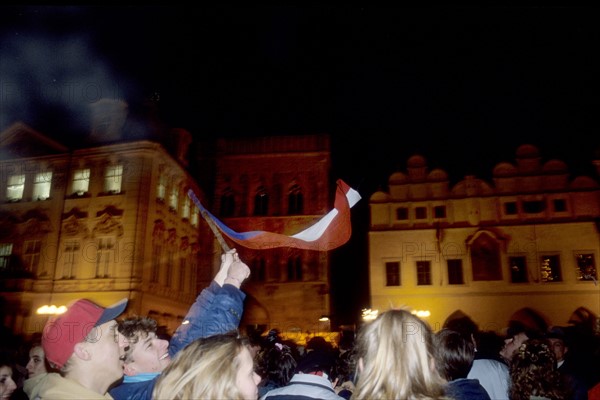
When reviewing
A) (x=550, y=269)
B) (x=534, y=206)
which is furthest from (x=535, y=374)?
(x=534, y=206)

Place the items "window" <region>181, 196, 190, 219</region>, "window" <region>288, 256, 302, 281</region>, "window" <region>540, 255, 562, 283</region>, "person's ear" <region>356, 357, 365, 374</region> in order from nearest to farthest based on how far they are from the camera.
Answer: "person's ear" <region>356, 357, 365, 374</region> → "window" <region>540, 255, 562, 283</region> → "window" <region>181, 196, 190, 219</region> → "window" <region>288, 256, 302, 281</region>

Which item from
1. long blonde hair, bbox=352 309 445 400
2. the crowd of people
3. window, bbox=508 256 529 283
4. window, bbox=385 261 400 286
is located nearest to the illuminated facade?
window, bbox=385 261 400 286

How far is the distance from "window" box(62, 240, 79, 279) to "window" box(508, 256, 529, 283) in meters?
22.9

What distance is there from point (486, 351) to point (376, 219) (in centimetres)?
2059

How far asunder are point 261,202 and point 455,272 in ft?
43.1

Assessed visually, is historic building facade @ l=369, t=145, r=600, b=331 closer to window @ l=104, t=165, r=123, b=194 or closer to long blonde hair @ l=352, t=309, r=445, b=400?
window @ l=104, t=165, r=123, b=194

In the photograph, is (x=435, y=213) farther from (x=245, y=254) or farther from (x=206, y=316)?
(x=206, y=316)

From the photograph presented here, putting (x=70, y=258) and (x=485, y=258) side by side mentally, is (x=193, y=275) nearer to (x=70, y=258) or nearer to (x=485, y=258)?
(x=70, y=258)

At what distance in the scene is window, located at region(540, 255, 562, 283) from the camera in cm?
2431

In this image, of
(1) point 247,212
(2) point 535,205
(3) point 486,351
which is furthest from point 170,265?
(3) point 486,351

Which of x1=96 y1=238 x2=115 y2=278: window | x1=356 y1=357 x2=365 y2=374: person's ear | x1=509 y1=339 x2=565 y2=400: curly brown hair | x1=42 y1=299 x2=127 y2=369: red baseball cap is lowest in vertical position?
x1=509 y1=339 x2=565 y2=400: curly brown hair

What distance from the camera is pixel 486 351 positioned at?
6004mm

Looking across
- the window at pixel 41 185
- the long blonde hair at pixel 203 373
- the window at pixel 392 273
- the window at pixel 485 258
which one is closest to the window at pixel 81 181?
the window at pixel 41 185

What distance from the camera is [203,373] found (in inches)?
99.0
